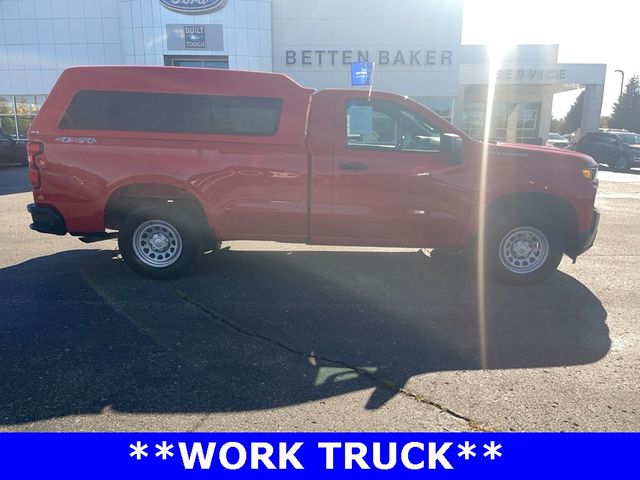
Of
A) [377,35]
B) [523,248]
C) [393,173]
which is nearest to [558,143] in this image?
[377,35]

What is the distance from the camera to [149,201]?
5.34m

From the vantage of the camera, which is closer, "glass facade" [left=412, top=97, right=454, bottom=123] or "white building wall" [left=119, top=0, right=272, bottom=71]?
"white building wall" [left=119, top=0, right=272, bottom=71]

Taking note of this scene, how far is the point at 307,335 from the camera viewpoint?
13.4 ft

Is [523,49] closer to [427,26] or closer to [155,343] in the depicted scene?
A: [427,26]

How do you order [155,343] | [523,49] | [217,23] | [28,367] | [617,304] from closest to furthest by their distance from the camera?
[28,367]
[155,343]
[617,304]
[217,23]
[523,49]

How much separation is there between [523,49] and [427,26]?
924 centimetres

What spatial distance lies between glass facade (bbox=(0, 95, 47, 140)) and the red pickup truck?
23.5 m

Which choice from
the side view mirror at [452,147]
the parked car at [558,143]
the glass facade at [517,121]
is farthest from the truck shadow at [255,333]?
the parked car at [558,143]

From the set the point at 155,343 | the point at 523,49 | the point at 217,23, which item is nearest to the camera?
the point at 155,343

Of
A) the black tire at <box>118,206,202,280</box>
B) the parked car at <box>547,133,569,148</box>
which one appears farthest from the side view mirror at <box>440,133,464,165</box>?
the parked car at <box>547,133,569,148</box>

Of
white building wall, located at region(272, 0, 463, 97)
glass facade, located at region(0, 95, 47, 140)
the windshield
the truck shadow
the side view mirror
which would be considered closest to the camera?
the truck shadow

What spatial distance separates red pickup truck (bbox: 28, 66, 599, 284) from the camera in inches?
202

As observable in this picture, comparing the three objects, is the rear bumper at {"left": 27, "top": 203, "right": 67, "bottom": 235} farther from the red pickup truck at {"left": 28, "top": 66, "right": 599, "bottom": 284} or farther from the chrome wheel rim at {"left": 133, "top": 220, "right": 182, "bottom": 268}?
the chrome wheel rim at {"left": 133, "top": 220, "right": 182, "bottom": 268}

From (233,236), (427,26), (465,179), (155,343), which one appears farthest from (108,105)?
(427,26)
